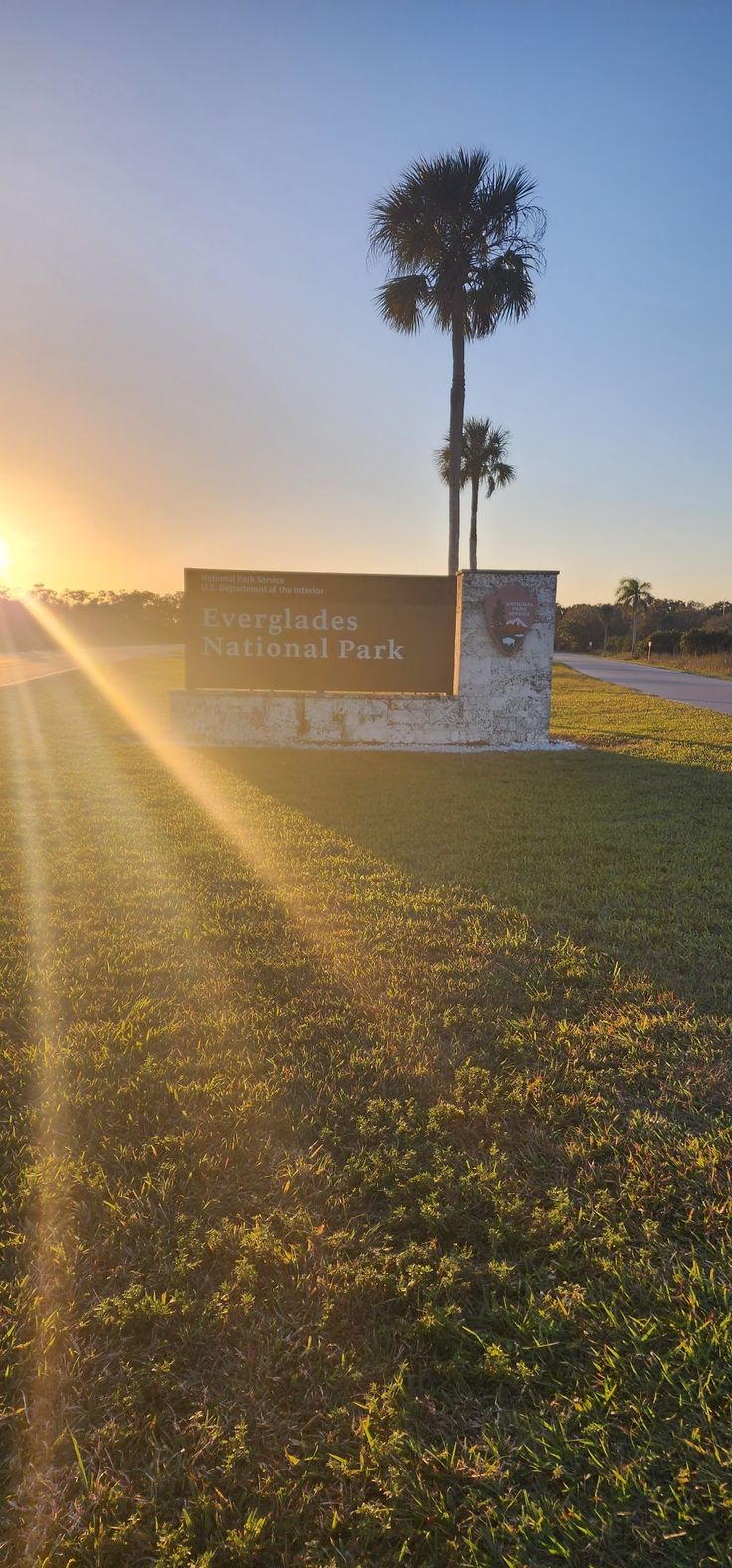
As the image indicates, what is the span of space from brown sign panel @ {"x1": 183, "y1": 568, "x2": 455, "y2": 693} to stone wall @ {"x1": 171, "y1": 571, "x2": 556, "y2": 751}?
0.79ft

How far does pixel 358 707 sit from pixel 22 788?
438 centimetres

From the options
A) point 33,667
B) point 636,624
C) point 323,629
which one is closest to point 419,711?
point 323,629

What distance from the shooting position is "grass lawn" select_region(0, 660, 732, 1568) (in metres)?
1.39

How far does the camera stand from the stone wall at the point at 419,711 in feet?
32.3

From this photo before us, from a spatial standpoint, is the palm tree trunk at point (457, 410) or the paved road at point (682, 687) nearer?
the palm tree trunk at point (457, 410)

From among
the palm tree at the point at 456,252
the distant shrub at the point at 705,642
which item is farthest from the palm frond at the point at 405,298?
the distant shrub at the point at 705,642

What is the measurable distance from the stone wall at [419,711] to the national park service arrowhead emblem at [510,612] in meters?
Result: 0.11

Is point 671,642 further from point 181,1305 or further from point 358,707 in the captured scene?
point 181,1305

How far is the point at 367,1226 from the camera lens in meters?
1.99

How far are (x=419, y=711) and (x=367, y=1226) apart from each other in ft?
27.7

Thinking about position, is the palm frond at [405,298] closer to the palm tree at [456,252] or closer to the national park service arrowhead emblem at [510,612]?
the palm tree at [456,252]

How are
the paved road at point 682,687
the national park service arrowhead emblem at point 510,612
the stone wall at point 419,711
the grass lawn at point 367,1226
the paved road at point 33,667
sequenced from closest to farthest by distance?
the grass lawn at point 367,1226
the national park service arrowhead emblem at point 510,612
the stone wall at point 419,711
the paved road at point 682,687
the paved road at point 33,667

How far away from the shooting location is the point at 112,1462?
57.0 inches

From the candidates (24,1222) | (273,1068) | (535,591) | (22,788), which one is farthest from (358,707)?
(24,1222)
